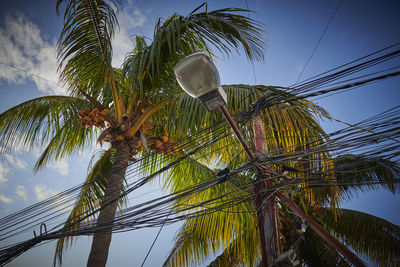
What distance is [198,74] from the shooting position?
172 cm

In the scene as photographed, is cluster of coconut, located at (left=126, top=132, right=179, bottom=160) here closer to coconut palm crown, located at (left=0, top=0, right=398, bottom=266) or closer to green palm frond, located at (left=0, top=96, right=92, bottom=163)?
coconut palm crown, located at (left=0, top=0, right=398, bottom=266)

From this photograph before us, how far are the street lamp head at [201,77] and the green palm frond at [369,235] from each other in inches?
234

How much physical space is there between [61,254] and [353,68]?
5.16 metres

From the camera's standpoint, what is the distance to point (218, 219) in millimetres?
4590

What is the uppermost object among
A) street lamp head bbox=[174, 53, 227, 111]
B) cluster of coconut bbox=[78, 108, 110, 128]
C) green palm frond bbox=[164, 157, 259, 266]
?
cluster of coconut bbox=[78, 108, 110, 128]

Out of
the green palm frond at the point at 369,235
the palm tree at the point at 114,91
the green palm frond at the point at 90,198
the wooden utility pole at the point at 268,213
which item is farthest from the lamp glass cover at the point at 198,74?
the green palm frond at the point at 369,235

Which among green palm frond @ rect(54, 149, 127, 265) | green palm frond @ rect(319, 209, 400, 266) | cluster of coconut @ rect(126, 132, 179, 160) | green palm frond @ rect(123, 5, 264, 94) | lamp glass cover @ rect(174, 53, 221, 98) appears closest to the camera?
lamp glass cover @ rect(174, 53, 221, 98)

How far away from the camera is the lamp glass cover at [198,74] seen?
1.69 meters

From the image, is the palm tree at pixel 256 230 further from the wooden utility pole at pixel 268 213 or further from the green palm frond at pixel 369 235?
the wooden utility pole at pixel 268 213

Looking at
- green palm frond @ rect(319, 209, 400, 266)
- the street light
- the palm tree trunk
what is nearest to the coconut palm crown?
the palm tree trunk

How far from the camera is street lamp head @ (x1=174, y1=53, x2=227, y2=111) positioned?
1698mm

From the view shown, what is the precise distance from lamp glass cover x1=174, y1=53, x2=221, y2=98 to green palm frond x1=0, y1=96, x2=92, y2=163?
3171 mm

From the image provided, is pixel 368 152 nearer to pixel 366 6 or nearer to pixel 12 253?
pixel 12 253

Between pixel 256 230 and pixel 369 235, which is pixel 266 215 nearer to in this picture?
pixel 256 230
